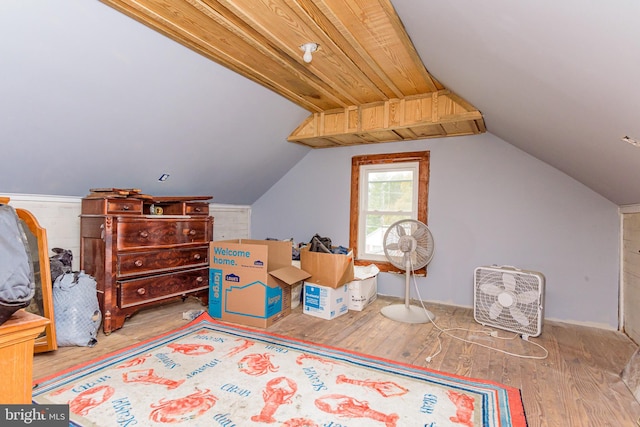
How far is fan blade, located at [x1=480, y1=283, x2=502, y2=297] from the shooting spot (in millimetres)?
2977

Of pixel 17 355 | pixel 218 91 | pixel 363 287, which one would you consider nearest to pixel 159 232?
pixel 218 91

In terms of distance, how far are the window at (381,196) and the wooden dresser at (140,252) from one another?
1891 mm

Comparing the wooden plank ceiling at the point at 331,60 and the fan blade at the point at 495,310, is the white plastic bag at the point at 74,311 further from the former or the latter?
the fan blade at the point at 495,310

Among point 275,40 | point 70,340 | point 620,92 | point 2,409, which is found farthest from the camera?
point 70,340

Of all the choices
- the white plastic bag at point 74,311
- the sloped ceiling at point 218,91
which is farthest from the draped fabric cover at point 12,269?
the white plastic bag at point 74,311

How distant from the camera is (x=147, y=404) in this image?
5.69ft

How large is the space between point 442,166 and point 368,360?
2.40 meters

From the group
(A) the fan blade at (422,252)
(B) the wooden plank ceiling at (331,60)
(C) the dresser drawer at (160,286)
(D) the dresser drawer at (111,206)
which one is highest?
(B) the wooden plank ceiling at (331,60)

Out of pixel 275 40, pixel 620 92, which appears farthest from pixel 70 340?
pixel 620 92

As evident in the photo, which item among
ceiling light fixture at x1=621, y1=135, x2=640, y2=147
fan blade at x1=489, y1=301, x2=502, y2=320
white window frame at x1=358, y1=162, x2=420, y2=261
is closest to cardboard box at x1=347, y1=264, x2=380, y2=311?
white window frame at x1=358, y1=162, x2=420, y2=261

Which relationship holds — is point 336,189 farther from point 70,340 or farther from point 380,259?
point 70,340

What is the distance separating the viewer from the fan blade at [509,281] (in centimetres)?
289

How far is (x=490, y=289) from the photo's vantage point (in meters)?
3.01

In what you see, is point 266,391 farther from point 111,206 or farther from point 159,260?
point 111,206
